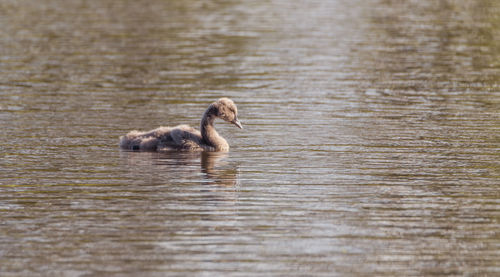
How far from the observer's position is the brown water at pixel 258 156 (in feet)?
36.1

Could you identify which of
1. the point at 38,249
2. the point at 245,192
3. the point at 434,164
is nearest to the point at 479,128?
the point at 434,164

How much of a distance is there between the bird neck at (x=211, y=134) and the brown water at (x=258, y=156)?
1.06 feet

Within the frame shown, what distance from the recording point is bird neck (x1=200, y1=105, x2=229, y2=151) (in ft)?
54.6

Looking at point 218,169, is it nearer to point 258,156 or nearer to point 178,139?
point 258,156

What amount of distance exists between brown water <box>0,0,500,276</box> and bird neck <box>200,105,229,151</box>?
32 centimetres

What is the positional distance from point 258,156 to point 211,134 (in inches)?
48.6

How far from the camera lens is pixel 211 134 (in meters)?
16.7

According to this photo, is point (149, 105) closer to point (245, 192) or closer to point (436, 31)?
point (245, 192)

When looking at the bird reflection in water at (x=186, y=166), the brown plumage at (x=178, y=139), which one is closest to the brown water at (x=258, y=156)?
the bird reflection in water at (x=186, y=166)

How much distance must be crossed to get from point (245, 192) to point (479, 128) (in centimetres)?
620

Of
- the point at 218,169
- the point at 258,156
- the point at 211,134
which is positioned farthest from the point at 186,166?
the point at 211,134

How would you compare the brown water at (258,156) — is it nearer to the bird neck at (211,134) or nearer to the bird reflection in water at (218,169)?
the bird reflection in water at (218,169)

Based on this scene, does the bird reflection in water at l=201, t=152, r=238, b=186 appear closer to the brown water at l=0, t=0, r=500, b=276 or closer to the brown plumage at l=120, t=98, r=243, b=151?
Result: the brown water at l=0, t=0, r=500, b=276

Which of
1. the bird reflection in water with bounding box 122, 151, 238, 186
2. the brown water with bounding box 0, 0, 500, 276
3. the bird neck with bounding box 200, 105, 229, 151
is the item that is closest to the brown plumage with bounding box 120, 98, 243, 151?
the bird neck with bounding box 200, 105, 229, 151
